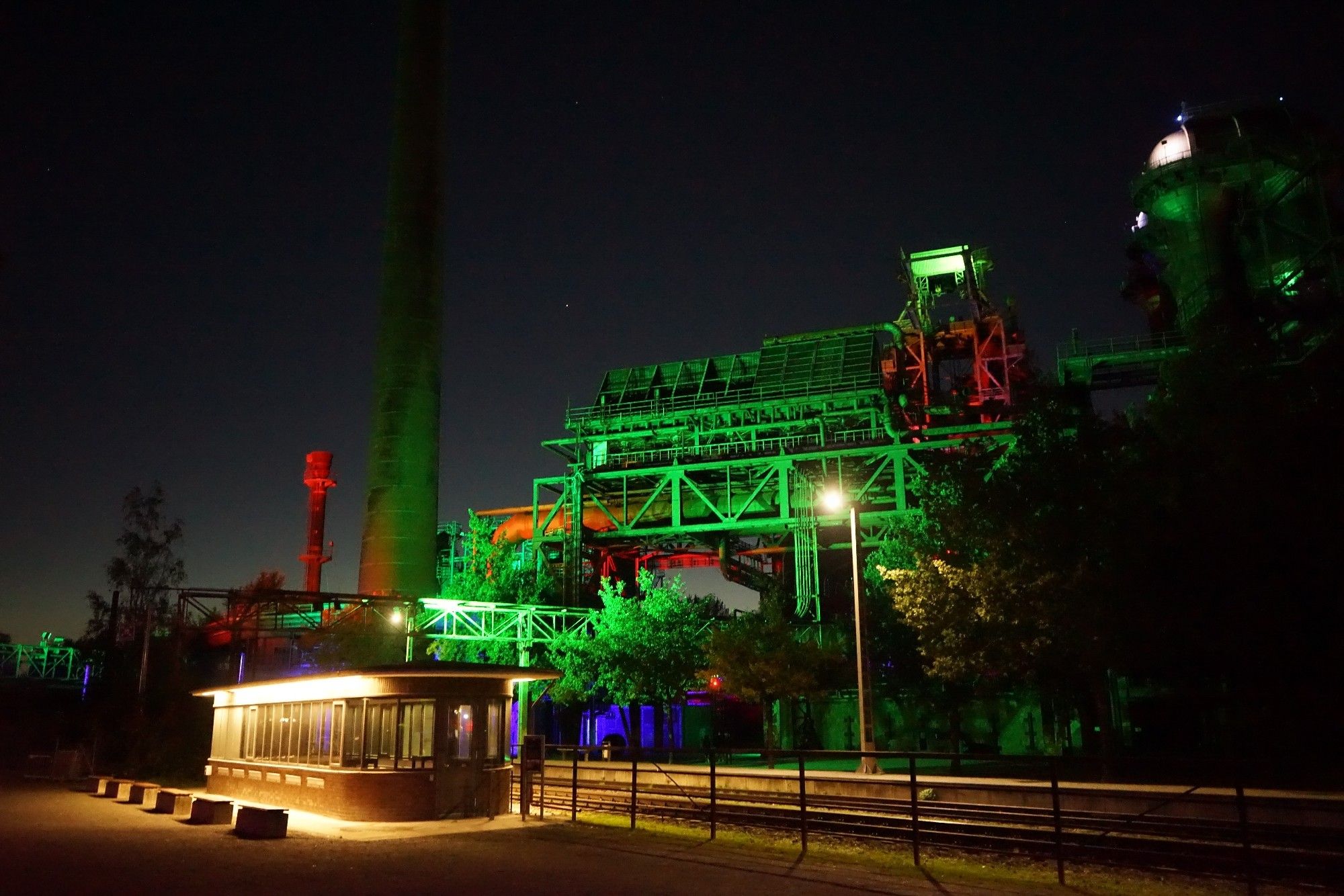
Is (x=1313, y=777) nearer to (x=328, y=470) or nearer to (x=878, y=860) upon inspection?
(x=878, y=860)

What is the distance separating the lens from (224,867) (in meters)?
13.4

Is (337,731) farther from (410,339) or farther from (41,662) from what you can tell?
(41,662)

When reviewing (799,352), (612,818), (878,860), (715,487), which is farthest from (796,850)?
(799,352)

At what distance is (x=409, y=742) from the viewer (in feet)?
62.7

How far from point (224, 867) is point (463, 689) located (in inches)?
252

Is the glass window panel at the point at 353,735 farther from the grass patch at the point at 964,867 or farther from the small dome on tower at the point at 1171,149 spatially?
the small dome on tower at the point at 1171,149

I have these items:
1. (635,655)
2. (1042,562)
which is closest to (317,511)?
(635,655)

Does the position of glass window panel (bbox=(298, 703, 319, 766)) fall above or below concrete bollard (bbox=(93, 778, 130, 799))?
above

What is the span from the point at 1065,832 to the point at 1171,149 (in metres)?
50.2

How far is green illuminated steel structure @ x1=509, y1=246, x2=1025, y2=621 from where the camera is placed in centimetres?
5247

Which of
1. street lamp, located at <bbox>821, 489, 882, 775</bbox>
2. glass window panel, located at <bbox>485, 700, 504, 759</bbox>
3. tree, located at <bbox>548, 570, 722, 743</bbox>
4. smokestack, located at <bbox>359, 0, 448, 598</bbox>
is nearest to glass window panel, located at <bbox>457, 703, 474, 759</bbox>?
glass window panel, located at <bbox>485, 700, 504, 759</bbox>

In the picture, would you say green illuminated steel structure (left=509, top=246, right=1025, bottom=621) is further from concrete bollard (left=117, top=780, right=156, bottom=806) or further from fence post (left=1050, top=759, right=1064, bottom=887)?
fence post (left=1050, top=759, right=1064, bottom=887)

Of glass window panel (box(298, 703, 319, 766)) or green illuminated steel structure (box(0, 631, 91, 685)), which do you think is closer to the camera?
glass window panel (box(298, 703, 319, 766))

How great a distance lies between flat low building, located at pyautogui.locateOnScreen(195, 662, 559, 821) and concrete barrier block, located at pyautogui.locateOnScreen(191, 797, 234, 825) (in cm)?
177
